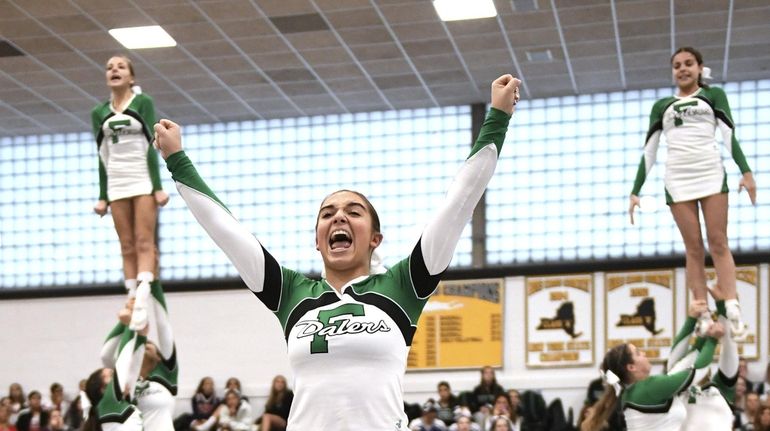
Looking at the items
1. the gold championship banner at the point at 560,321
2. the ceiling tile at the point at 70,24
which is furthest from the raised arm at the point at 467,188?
the gold championship banner at the point at 560,321

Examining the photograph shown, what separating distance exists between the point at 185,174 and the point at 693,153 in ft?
22.5

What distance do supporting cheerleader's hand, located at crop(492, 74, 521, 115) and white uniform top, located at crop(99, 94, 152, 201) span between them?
680 cm

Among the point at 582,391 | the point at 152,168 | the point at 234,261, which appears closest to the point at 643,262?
the point at 582,391

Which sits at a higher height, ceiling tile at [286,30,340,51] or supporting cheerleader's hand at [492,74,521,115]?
ceiling tile at [286,30,340,51]

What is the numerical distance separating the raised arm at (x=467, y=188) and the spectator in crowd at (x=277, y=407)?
14784 millimetres

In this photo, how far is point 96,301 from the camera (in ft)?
76.4

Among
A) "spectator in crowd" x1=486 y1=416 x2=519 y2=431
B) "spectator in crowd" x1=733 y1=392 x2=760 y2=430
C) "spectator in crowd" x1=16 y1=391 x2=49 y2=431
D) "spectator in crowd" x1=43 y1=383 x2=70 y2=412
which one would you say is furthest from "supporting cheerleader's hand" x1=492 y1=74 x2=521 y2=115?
"spectator in crowd" x1=43 y1=383 x2=70 y2=412

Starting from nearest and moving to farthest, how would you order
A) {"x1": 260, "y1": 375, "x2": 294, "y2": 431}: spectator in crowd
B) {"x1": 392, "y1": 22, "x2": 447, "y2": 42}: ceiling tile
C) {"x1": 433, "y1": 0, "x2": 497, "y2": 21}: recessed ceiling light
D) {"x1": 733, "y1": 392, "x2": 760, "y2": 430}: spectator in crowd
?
{"x1": 733, "y1": 392, "x2": 760, "y2": 430}: spectator in crowd → {"x1": 433, "y1": 0, "x2": 497, "y2": 21}: recessed ceiling light → {"x1": 392, "y1": 22, "x2": 447, "y2": 42}: ceiling tile → {"x1": 260, "y1": 375, "x2": 294, "y2": 431}: spectator in crowd

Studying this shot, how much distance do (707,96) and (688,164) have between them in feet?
2.06

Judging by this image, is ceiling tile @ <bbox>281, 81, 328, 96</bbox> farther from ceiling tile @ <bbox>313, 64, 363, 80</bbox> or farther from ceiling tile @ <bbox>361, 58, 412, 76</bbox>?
ceiling tile @ <bbox>361, 58, 412, 76</bbox>

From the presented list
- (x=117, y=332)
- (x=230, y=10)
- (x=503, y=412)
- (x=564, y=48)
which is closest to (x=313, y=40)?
(x=230, y=10)

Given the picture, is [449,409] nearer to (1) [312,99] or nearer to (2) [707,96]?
(1) [312,99]

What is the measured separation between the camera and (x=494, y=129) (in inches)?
171

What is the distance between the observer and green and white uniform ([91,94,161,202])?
1064cm
